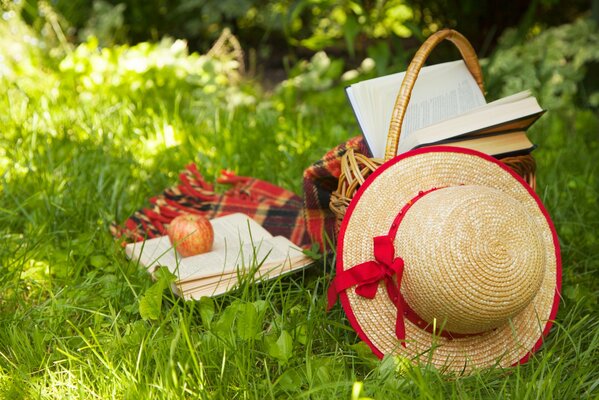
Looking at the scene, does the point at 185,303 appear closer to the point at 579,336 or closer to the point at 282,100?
the point at 579,336

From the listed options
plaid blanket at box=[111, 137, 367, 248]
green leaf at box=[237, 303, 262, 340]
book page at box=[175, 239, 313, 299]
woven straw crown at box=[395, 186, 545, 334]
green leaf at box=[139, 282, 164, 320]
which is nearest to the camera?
woven straw crown at box=[395, 186, 545, 334]

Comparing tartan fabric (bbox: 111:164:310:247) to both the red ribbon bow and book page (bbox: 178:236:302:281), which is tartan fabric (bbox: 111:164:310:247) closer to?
book page (bbox: 178:236:302:281)

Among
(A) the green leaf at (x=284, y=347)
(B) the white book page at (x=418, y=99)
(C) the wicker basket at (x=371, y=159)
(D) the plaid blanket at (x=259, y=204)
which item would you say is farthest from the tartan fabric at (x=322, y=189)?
(A) the green leaf at (x=284, y=347)

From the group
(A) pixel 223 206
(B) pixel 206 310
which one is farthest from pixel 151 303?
(A) pixel 223 206

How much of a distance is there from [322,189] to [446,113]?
1.53ft

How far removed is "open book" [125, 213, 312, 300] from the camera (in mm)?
2033

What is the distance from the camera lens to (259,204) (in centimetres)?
283

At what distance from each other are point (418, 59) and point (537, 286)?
0.68m

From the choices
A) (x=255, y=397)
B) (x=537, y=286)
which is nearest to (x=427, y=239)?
(x=537, y=286)

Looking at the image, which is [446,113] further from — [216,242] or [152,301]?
[152,301]

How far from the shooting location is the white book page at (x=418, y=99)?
2139 millimetres

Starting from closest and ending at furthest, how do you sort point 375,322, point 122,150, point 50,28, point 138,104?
1. point 375,322
2. point 122,150
3. point 138,104
4. point 50,28

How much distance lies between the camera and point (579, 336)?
6.41 feet

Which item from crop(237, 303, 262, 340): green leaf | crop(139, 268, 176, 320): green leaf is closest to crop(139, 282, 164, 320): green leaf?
crop(139, 268, 176, 320): green leaf
